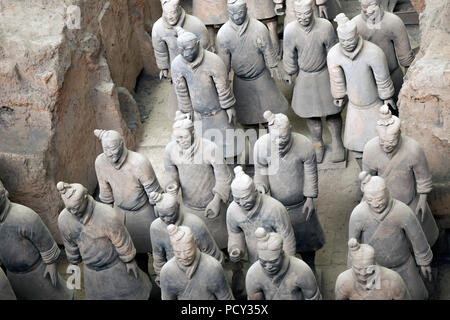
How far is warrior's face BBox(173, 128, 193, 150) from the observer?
803 centimetres

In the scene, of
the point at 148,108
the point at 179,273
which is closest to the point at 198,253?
the point at 179,273

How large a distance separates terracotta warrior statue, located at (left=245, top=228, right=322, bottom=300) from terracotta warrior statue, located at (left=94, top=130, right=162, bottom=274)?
1.42 m

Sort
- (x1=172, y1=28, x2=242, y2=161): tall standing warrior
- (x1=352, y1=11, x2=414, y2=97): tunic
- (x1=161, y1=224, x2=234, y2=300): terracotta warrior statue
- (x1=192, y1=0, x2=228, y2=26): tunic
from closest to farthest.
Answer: (x1=161, y1=224, x2=234, y2=300): terracotta warrior statue
(x1=172, y1=28, x2=242, y2=161): tall standing warrior
(x1=352, y1=11, x2=414, y2=97): tunic
(x1=192, y1=0, x2=228, y2=26): tunic

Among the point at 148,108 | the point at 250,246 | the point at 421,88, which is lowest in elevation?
the point at 148,108

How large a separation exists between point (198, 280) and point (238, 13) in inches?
113

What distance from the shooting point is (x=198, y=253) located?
7.11 metres

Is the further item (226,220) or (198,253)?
(226,220)

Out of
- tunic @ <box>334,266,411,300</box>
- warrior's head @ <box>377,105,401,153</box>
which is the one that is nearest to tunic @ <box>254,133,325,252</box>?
warrior's head @ <box>377,105,401,153</box>

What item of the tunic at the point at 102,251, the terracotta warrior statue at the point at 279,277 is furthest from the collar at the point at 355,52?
the tunic at the point at 102,251

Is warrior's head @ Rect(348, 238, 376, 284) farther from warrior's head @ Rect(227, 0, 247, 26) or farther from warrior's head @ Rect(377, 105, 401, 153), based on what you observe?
warrior's head @ Rect(227, 0, 247, 26)

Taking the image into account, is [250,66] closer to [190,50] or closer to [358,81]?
[190,50]

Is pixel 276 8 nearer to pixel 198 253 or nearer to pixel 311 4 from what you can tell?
pixel 311 4

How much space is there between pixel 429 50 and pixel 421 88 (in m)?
0.39

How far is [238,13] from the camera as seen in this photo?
9125 mm
